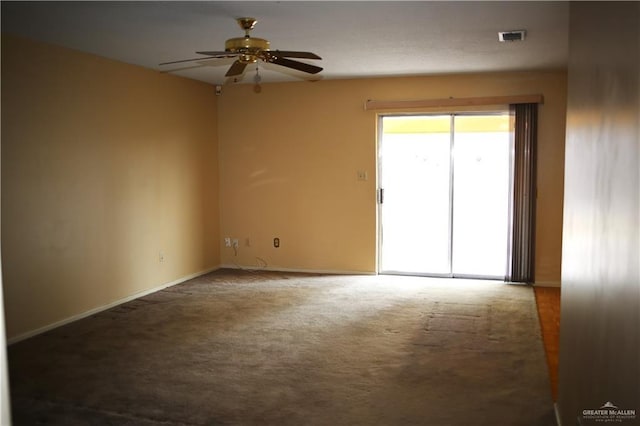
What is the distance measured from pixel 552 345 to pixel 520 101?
3.14 metres

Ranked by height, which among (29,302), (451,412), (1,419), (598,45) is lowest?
(451,412)

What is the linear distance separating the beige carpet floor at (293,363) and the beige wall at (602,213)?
3.23ft

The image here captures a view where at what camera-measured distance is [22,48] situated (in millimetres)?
4492

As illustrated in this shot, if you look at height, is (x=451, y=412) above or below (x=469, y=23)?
below

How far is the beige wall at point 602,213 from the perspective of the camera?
143cm

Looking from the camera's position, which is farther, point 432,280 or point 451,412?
point 432,280

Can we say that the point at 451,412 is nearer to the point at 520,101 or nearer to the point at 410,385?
the point at 410,385

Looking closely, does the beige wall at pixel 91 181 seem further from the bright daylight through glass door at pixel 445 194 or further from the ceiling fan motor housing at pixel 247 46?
the bright daylight through glass door at pixel 445 194

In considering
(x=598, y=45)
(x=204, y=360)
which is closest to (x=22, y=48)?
(x=204, y=360)

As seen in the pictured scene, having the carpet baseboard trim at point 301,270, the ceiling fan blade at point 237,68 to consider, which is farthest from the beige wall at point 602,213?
the carpet baseboard trim at point 301,270

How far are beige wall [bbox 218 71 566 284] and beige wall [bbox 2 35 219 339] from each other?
571 millimetres

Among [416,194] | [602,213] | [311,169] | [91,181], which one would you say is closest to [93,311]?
[91,181]

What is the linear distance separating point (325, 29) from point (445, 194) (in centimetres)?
322

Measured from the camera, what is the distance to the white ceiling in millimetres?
3746
